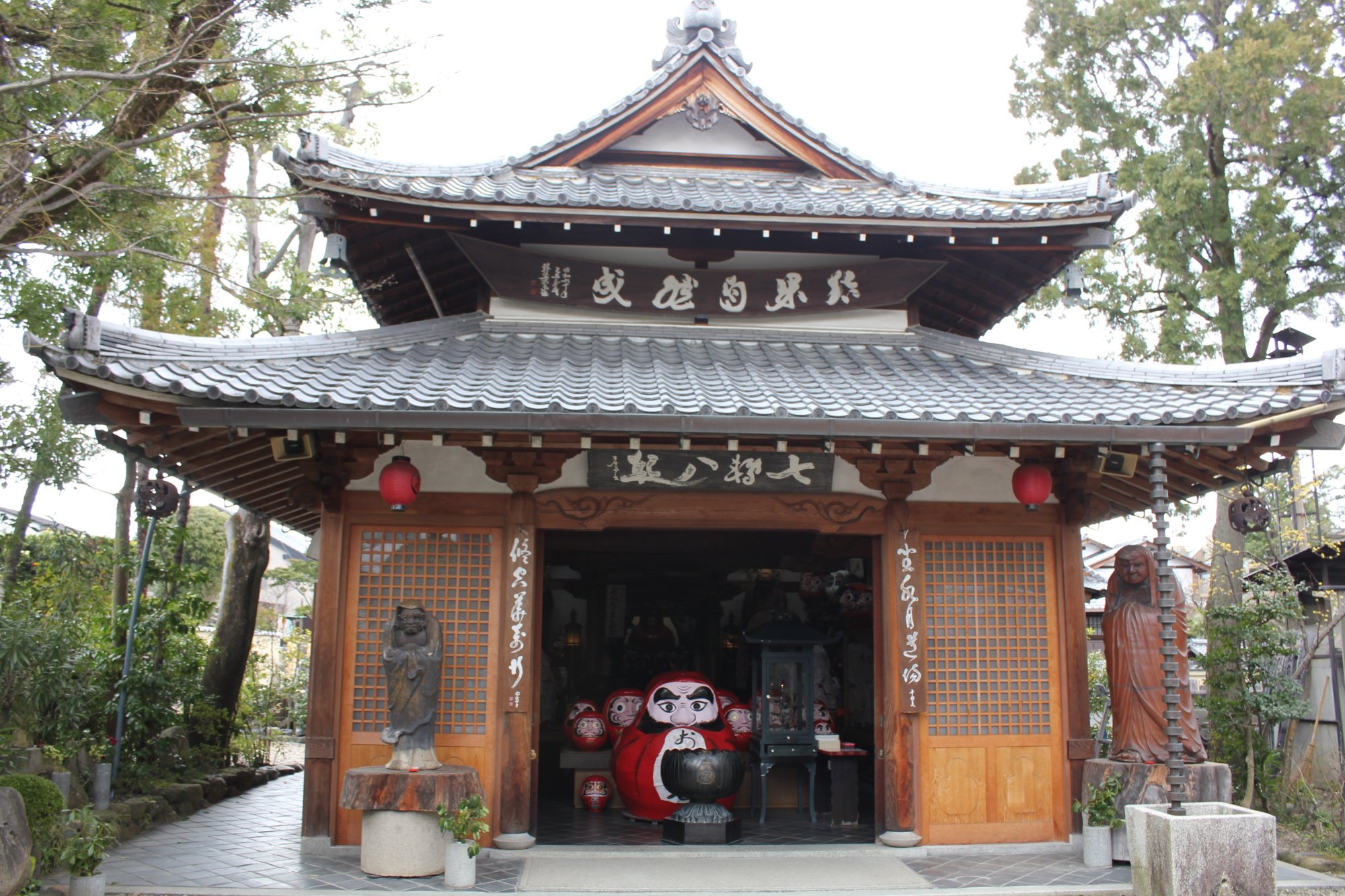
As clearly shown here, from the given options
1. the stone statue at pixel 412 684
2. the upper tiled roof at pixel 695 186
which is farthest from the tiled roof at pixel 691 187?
the stone statue at pixel 412 684

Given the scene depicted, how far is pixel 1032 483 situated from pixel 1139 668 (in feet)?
5.96

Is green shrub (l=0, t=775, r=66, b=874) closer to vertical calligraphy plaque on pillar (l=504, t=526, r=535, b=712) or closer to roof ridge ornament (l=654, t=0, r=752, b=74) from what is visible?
vertical calligraphy plaque on pillar (l=504, t=526, r=535, b=712)

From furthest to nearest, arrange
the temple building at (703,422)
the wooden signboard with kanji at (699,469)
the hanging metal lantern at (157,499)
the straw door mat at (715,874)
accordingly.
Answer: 1. the wooden signboard with kanji at (699,469)
2. the hanging metal lantern at (157,499)
3. the temple building at (703,422)
4. the straw door mat at (715,874)

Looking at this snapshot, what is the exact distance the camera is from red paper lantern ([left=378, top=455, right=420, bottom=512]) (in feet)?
25.0

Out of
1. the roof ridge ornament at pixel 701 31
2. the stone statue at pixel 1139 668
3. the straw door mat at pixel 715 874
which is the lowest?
the straw door mat at pixel 715 874

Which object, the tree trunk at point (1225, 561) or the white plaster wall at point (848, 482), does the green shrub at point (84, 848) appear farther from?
the tree trunk at point (1225, 561)

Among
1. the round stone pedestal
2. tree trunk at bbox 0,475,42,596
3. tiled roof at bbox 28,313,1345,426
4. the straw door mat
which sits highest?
tiled roof at bbox 28,313,1345,426

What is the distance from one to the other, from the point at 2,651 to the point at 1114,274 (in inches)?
671

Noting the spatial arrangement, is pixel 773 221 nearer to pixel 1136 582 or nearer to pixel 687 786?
pixel 1136 582

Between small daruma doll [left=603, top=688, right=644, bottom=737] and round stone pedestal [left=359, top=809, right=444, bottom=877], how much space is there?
4.14 metres

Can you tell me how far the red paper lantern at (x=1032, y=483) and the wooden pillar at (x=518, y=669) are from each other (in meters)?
4.08

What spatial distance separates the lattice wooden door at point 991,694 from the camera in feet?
27.3

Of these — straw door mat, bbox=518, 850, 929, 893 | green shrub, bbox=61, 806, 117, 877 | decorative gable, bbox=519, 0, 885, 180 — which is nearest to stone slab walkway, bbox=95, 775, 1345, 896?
straw door mat, bbox=518, 850, 929, 893

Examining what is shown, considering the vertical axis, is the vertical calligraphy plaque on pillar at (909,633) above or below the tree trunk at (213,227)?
below
